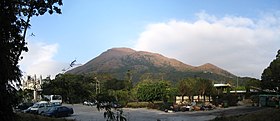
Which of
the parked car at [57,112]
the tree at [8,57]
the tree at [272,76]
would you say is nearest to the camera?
the tree at [8,57]

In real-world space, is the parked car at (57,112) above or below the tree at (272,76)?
below

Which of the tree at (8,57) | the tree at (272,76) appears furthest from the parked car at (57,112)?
the tree at (272,76)

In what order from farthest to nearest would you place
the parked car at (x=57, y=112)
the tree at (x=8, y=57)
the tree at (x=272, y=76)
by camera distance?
the tree at (x=272, y=76) → the parked car at (x=57, y=112) → the tree at (x=8, y=57)

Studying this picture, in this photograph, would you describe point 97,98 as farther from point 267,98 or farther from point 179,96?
point 179,96

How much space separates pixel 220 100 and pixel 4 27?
206 feet

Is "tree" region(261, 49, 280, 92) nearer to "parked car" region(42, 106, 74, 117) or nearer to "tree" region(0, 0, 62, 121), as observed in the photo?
"parked car" region(42, 106, 74, 117)

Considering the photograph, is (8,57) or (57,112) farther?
(57,112)

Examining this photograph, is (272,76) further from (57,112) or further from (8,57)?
(8,57)

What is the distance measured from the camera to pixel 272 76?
6588 centimetres

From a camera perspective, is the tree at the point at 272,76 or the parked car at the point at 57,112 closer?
the parked car at the point at 57,112

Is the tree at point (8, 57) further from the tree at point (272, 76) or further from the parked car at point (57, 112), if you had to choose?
the tree at point (272, 76)

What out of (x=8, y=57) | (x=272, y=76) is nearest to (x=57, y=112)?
(x=8, y=57)

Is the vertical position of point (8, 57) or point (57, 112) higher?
point (8, 57)

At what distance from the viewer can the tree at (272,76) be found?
6307cm
